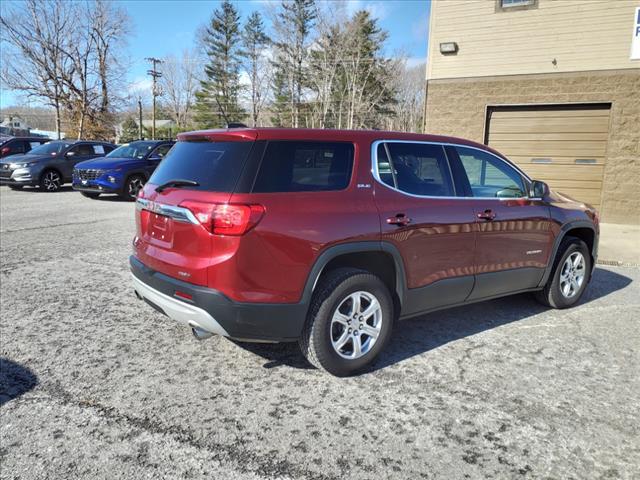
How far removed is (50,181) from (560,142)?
1444 centimetres

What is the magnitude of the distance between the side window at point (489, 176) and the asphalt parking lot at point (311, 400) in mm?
1279

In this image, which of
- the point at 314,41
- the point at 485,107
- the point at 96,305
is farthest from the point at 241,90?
the point at 96,305

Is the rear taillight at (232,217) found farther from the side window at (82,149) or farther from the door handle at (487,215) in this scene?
the side window at (82,149)

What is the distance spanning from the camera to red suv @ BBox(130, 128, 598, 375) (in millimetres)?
3020

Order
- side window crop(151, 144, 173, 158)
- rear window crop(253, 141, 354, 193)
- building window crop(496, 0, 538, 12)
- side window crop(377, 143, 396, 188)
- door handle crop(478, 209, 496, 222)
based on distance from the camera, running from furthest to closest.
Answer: side window crop(151, 144, 173, 158) < building window crop(496, 0, 538, 12) < door handle crop(478, 209, 496, 222) < side window crop(377, 143, 396, 188) < rear window crop(253, 141, 354, 193)

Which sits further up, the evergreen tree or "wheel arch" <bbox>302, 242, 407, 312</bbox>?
the evergreen tree

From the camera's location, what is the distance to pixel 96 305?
15.9 feet

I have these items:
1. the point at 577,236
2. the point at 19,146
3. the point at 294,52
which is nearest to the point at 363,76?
the point at 294,52

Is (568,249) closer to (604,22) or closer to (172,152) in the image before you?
(172,152)

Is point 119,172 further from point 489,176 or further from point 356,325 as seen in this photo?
point 356,325

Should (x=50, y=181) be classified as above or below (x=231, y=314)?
above

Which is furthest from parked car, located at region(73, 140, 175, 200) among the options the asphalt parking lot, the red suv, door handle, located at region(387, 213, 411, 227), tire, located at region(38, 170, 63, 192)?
door handle, located at region(387, 213, 411, 227)

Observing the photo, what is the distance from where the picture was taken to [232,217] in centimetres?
294

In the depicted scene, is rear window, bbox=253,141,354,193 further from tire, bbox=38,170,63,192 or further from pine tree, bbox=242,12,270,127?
pine tree, bbox=242,12,270,127
